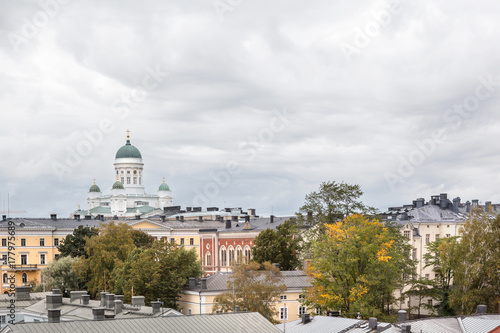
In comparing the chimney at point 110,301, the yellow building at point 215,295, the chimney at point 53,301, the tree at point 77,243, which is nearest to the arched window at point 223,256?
the tree at point 77,243

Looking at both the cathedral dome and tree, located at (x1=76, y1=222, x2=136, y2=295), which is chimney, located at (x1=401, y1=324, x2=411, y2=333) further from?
the cathedral dome

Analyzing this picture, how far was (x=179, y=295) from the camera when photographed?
214ft

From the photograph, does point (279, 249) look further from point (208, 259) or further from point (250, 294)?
point (208, 259)

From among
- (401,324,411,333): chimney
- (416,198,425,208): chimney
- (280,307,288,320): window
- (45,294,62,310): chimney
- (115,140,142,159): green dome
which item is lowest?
(280,307,288,320): window

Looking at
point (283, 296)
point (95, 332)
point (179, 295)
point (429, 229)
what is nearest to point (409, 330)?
point (95, 332)

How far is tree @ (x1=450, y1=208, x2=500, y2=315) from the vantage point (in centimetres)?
5556

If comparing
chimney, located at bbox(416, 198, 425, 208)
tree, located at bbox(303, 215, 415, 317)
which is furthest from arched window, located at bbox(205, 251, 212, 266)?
tree, located at bbox(303, 215, 415, 317)

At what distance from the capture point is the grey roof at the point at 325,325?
39.3 metres

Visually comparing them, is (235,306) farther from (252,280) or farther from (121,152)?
(121,152)

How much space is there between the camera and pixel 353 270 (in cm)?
5266

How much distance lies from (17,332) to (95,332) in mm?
3613

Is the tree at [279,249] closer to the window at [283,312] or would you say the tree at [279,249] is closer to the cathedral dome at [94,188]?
the window at [283,312]

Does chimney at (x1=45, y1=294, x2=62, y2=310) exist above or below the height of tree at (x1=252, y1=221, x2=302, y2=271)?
below

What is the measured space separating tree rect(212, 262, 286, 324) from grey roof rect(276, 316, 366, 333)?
1161cm
